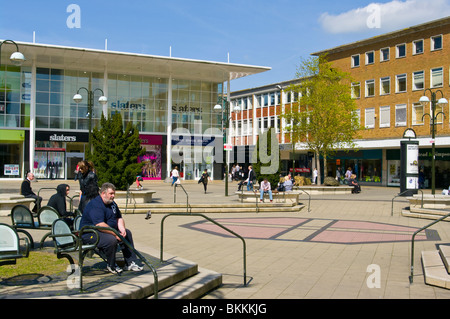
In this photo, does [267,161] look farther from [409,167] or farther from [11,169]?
[11,169]

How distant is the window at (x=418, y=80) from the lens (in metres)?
42.2

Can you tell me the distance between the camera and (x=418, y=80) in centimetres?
4259

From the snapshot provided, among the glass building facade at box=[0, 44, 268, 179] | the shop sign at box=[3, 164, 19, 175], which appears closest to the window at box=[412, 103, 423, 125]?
the glass building facade at box=[0, 44, 268, 179]

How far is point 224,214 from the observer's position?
18.9 m

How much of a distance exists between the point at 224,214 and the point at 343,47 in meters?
36.1

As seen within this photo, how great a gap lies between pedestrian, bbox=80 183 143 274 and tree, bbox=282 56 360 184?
31397 millimetres

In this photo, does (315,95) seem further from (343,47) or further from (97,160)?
(97,160)

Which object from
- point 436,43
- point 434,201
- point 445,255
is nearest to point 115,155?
point 434,201

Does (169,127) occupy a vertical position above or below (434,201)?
above

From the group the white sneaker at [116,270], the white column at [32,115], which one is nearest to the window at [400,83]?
the white column at [32,115]

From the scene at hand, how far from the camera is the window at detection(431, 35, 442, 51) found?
40.6 meters

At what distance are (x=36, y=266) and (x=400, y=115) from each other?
42020mm

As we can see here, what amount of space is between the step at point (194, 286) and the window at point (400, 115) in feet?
132
